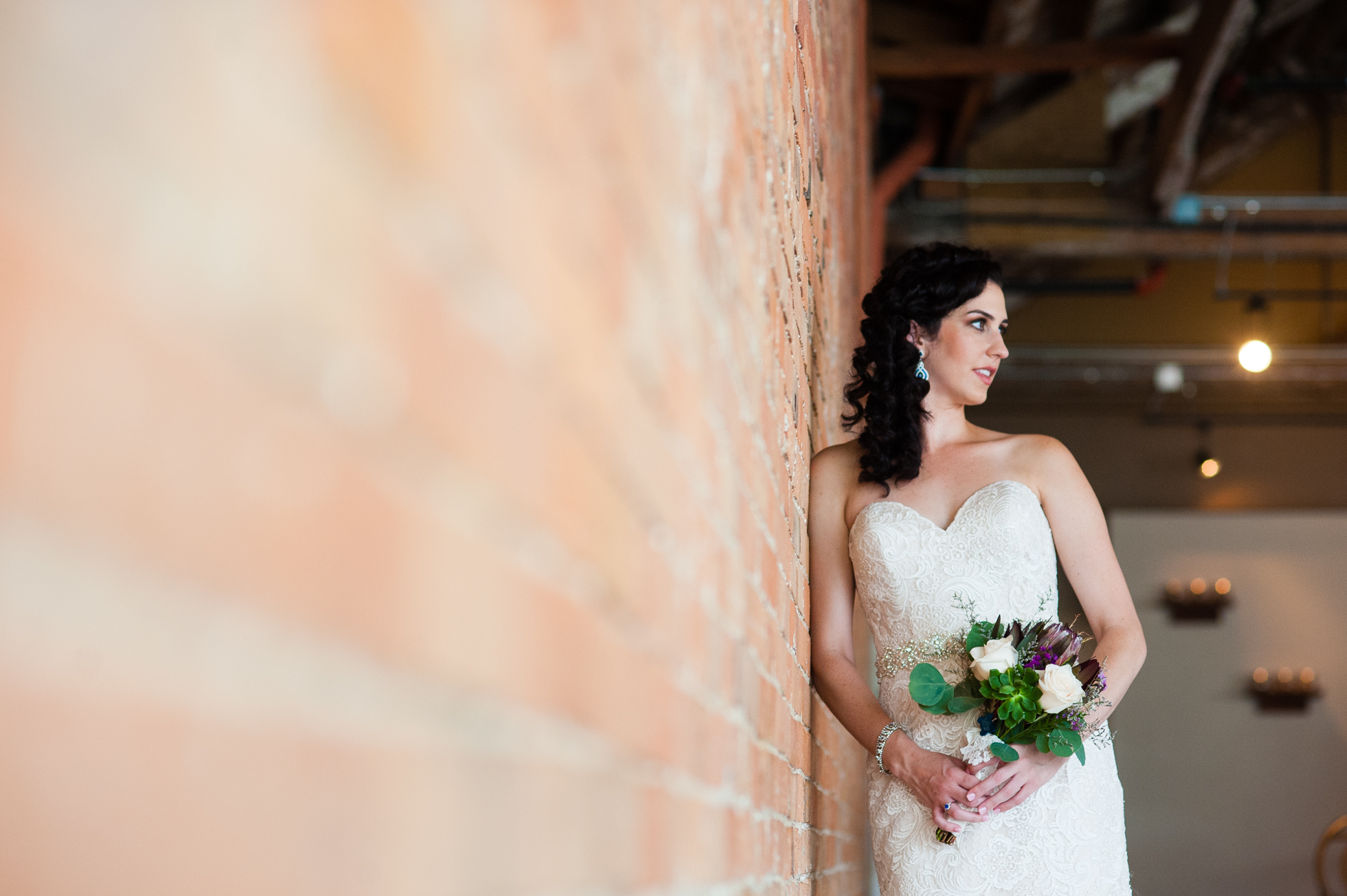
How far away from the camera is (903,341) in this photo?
294cm

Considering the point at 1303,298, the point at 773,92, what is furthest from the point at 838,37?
the point at 1303,298

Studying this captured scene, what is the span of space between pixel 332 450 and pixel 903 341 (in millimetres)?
2665

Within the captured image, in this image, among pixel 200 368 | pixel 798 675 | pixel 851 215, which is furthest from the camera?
pixel 851 215

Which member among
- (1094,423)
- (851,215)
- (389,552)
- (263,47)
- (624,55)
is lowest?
(389,552)

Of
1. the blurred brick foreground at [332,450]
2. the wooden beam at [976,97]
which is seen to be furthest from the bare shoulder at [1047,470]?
the wooden beam at [976,97]

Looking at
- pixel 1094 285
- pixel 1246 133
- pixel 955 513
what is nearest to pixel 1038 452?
pixel 955 513

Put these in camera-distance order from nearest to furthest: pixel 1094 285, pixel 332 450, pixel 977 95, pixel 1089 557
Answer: pixel 332 450, pixel 1089 557, pixel 977 95, pixel 1094 285

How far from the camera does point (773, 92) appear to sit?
1.65 meters

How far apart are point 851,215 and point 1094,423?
285 inches

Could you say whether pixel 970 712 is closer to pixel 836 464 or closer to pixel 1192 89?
pixel 836 464

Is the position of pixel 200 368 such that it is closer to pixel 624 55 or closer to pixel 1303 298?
pixel 624 55

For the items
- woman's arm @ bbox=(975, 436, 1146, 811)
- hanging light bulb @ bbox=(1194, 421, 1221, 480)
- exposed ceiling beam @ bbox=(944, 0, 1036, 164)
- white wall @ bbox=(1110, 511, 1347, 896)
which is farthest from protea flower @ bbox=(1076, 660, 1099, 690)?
hanging light bulb @ bbox=(1194, 421, 1221, 480)

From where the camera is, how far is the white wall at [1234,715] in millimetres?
9938

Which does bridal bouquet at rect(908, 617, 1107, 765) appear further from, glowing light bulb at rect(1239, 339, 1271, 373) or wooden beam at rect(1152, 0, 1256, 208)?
glowing light bulb at rect(1239, 339, 1271, 373)
